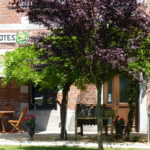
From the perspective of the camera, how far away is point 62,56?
338 inches

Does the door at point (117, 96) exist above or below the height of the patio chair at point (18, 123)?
above

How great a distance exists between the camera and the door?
14.9 m

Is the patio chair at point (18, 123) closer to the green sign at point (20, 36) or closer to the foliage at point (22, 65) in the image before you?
the foliage at point (22, 65)

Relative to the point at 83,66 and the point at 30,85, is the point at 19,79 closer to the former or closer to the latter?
the point at 83,66

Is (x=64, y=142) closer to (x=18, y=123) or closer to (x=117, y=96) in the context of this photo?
(x=18, y=123)

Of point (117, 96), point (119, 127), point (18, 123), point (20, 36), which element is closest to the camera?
point (119, 127)

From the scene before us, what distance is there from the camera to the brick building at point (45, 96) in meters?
14.7

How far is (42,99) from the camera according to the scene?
15273mm

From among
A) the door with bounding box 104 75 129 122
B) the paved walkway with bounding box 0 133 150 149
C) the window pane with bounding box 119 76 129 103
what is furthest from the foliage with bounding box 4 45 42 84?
the window pane with bounding box 119 76 129 103

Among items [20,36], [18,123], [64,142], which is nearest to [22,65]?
[64,142]

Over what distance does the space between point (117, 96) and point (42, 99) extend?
2772 millimetres

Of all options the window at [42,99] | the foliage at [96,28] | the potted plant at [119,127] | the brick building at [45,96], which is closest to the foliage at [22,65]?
the foliage at [96,28]

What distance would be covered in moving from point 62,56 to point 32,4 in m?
1.23

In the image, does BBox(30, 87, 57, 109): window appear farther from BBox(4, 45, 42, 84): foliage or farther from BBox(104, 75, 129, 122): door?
BBox(4, 45, 42, 84): foliage
